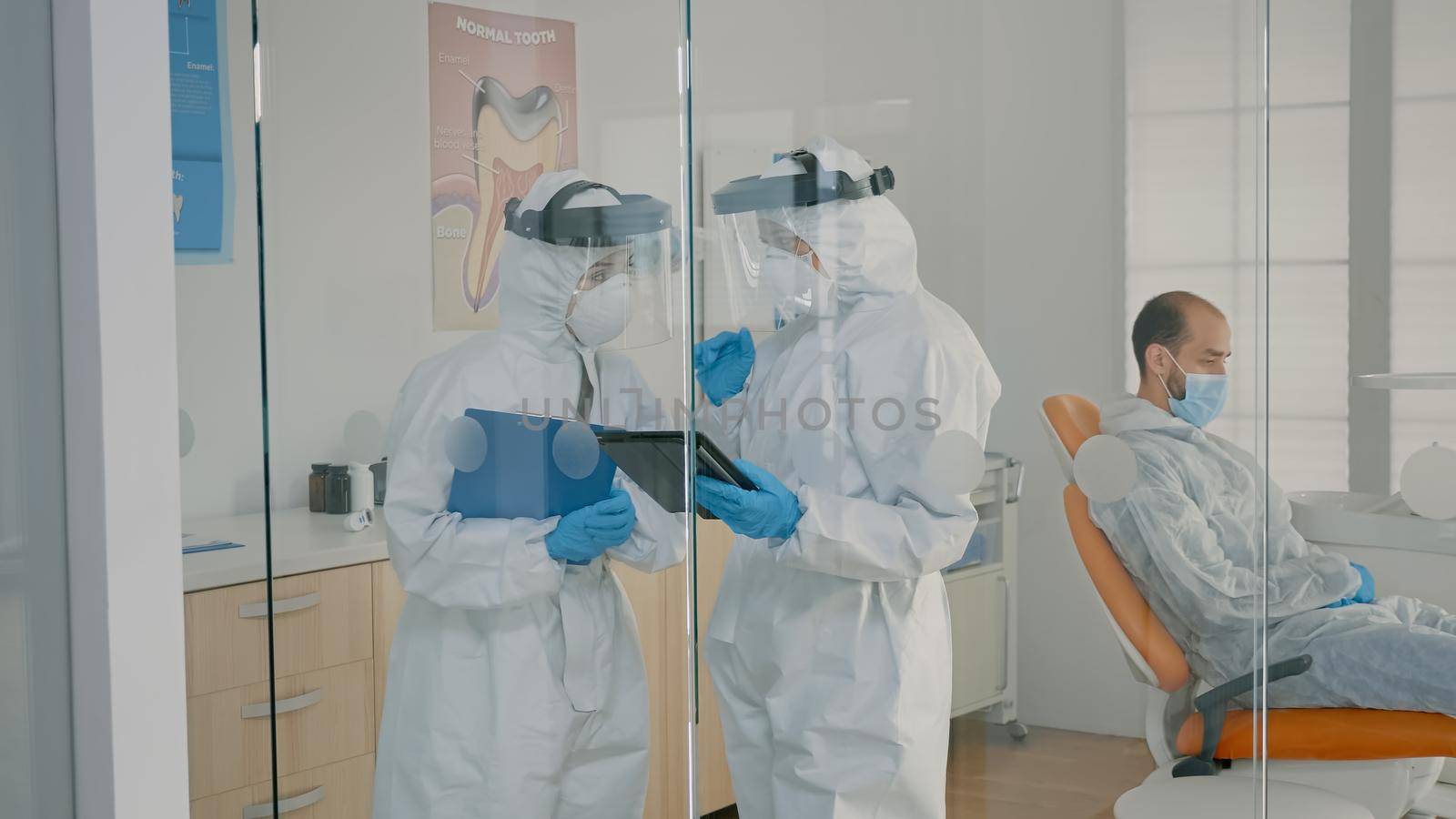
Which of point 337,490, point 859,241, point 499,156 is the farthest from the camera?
point 337,490

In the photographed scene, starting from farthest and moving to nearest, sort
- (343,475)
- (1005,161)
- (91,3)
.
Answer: (343,475) < (1005,161) < (91,3)

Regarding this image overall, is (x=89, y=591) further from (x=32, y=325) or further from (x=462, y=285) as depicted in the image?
(x=462, y=285)

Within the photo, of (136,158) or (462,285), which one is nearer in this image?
(136,158)

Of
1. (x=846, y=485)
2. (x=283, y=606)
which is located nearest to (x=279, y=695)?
(x=283, y=606)

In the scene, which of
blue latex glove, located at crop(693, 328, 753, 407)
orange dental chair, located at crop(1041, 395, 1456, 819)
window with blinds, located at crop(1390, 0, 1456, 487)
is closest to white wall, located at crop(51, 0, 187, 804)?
blue latex glove, located at crop(693, 328, 753, 407)

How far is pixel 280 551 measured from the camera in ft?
5.39

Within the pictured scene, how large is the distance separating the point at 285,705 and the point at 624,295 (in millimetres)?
852

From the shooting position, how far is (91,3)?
1.20m

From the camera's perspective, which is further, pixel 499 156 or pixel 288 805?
pixel 288 805

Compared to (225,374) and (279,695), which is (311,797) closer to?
(279,695)

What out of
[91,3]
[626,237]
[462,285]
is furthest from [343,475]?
[91,3]

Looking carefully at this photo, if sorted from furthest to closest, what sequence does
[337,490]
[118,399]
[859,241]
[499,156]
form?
1. [337,490]
2. [499,156]
3. [859,241]
4. [118,399]

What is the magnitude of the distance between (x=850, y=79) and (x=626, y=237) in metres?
0.35

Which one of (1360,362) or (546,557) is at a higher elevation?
(1360,362)
